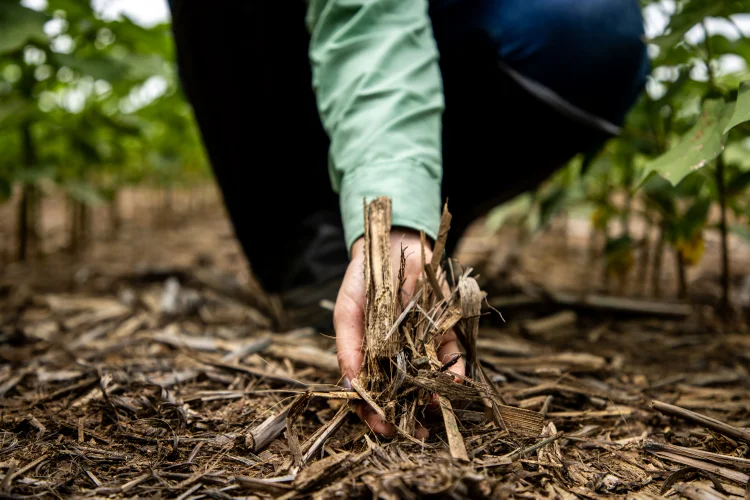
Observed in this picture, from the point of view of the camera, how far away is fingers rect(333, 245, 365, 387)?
2.91 ft

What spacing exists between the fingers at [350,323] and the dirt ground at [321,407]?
3 cm

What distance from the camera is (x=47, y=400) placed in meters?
1.05

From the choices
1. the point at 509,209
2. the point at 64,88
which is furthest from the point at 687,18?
the point at 64,88

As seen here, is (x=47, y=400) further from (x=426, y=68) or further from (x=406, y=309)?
→ (x=426, y=68)

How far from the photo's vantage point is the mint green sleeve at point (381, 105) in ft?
3.25

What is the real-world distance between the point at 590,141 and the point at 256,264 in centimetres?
117

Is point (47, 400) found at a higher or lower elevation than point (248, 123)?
lower

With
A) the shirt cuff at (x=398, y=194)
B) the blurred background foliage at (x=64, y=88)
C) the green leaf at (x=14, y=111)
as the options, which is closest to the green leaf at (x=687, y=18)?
the shirt cuff at (x=398, y=194)

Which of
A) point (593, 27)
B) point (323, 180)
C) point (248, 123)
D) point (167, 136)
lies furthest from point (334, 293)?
point (167, 136)

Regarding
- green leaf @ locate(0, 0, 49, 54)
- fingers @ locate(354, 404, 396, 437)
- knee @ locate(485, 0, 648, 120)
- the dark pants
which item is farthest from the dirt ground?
green leaf @ locate(0, 0, 49, 54)

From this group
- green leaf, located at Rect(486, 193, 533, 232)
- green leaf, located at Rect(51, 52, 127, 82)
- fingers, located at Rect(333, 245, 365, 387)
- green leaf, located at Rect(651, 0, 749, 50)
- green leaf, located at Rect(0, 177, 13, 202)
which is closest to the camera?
fingers, located at Rect(333, 245, 365, 387)

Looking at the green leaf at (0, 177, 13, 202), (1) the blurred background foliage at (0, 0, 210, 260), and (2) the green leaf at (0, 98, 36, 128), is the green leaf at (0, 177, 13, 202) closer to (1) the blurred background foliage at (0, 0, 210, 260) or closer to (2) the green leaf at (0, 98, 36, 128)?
(1) the blurred background foliage at (0, 0, 210, 260)

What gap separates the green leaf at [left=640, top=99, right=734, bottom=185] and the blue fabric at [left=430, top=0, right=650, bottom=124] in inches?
15.9

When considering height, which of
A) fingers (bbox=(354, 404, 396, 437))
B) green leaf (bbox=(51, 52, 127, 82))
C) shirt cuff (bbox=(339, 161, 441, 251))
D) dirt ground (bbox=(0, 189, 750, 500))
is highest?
green leaf (bbox=(51, 52, 127, 82))
